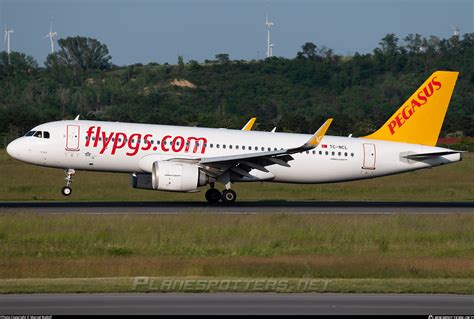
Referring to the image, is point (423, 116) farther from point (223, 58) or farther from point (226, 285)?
point (223, 58)

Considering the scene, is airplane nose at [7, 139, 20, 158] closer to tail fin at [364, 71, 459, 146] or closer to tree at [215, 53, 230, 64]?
tail fin at [364, 71, 459, 146]

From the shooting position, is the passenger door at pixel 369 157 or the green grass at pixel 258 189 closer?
the passenger door at pixel 369 157

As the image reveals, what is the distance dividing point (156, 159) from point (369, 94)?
8890cm

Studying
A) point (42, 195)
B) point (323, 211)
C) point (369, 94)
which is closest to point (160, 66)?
point (369, 94)

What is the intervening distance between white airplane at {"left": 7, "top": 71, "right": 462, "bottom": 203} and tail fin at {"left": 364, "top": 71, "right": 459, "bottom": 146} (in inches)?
20.3

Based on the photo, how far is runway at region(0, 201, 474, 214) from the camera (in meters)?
31.9

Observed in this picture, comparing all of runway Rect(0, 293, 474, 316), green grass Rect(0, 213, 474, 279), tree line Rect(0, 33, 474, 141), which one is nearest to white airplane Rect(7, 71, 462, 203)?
green grass Rect(0, 213, 474, 279)

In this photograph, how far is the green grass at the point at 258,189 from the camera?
41.0 m

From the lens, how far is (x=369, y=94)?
12112 centimetres

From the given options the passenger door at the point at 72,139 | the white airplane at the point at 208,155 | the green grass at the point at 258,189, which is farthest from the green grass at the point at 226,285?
the green grass at the point at 258,189

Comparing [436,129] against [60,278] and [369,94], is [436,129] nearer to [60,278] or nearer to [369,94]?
[60,278]

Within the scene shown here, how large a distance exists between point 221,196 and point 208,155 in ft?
5.05

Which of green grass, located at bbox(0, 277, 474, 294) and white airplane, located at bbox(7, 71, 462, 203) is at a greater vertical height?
white airplane, located at bbox(7, 71, 462, 203)

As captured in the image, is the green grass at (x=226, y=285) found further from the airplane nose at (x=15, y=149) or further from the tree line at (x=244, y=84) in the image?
the tree line at (x=244, y=84)
